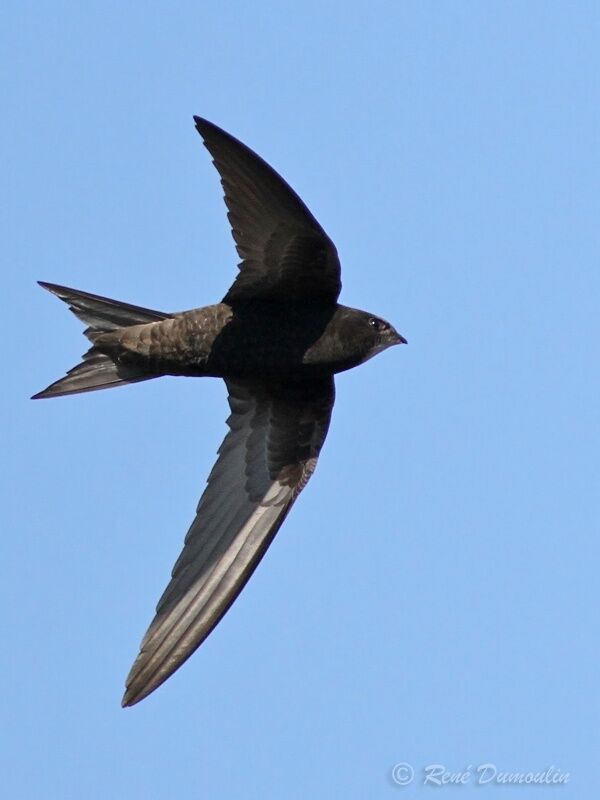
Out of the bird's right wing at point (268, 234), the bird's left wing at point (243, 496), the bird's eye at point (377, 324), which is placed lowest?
the bird's left wing at point (243, 496)

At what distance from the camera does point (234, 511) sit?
380 inches

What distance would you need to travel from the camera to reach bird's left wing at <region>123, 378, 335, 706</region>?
9.19m

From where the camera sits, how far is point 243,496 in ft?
31.9

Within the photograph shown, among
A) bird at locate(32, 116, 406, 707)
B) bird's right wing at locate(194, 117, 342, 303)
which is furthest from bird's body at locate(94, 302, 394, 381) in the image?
bird's right wing at locate(194, 117, 342, 303)

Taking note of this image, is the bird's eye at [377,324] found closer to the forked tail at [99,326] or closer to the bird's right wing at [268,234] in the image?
the bird's right wing at [268,234]

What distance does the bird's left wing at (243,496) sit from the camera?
9.19 meters

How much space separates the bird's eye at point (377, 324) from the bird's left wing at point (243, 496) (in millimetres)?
550

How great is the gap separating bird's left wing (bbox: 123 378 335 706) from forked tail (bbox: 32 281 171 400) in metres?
0.87

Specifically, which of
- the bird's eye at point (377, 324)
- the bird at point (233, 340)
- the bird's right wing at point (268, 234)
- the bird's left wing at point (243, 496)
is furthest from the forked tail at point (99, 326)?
the bird's eye at point (377, 324)

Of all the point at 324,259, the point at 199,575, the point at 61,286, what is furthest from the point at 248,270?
the point at 199,575

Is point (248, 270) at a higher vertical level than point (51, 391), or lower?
higher

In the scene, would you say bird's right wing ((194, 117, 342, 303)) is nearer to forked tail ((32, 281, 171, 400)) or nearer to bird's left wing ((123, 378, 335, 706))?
forked tail ((32, 281, 171, 400))

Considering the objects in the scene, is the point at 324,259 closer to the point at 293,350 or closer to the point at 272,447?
the point at 293,350

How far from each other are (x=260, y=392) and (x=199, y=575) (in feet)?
3.84
